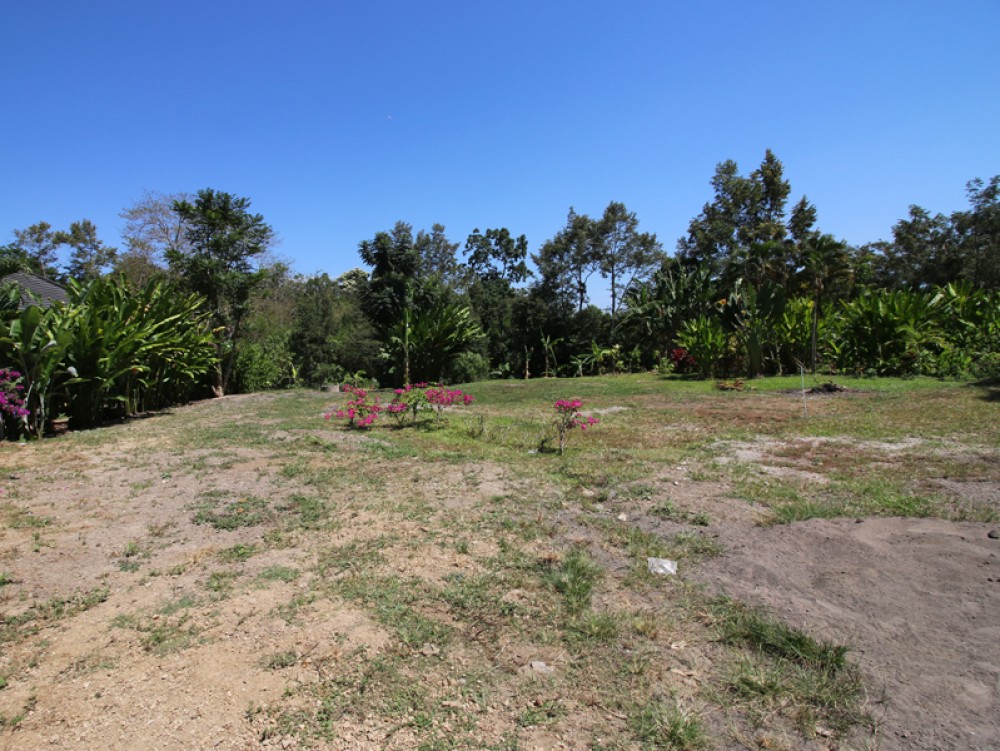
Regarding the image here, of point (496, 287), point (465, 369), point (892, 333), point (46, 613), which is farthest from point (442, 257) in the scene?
point (46, 613)

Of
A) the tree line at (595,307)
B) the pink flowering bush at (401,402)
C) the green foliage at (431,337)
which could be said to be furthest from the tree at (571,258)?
the pink flowering bush at (401,402)

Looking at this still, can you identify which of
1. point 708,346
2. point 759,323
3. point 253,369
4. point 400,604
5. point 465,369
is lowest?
point 400,604

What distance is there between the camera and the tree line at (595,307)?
1599cm

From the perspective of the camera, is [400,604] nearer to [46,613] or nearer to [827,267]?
[46,613]

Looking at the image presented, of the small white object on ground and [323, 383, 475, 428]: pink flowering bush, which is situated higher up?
[323, 383, 475, 428]: pink flowering bush

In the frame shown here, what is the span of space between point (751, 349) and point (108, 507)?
60.4 feet

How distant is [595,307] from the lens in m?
31.4

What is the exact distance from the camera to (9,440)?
789cm

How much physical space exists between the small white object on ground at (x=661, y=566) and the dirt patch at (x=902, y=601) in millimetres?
176

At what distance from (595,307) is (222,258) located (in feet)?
69.1

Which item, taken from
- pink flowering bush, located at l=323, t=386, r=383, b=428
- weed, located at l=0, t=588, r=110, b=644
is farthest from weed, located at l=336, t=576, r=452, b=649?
pink flowering bush, located at l=323, t=386, r=383, b=428

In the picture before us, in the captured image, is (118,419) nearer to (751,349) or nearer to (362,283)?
(362,283)

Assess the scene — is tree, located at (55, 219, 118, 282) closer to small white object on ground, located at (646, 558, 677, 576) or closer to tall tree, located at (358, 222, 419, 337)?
tall tree, located at (358, 222, 419, 337)

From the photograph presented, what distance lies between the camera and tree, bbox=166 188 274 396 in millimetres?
14875
